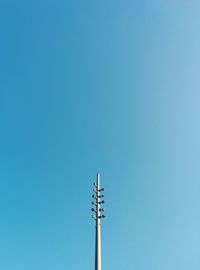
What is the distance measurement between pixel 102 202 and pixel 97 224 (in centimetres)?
173

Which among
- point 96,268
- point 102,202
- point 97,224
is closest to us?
point 96,268

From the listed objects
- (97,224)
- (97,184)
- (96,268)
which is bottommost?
(96,268)

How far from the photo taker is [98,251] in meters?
18.0

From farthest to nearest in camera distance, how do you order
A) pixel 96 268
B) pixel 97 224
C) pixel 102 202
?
pixel 102 202 → pixel 97 224 → pixel 96 268

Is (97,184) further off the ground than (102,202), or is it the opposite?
(97,184)

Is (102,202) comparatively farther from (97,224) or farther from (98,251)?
(98,251)

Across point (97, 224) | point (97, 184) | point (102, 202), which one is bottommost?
point (97, 224)

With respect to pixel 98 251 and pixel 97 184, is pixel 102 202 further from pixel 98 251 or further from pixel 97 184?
pixel 98 251

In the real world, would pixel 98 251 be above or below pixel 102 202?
below

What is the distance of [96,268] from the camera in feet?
56.6

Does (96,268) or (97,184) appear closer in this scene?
(96,268)

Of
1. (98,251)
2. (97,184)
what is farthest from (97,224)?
(97,184)

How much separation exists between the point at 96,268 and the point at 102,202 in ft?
14.1

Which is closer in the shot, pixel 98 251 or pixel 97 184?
pixel 98 251
